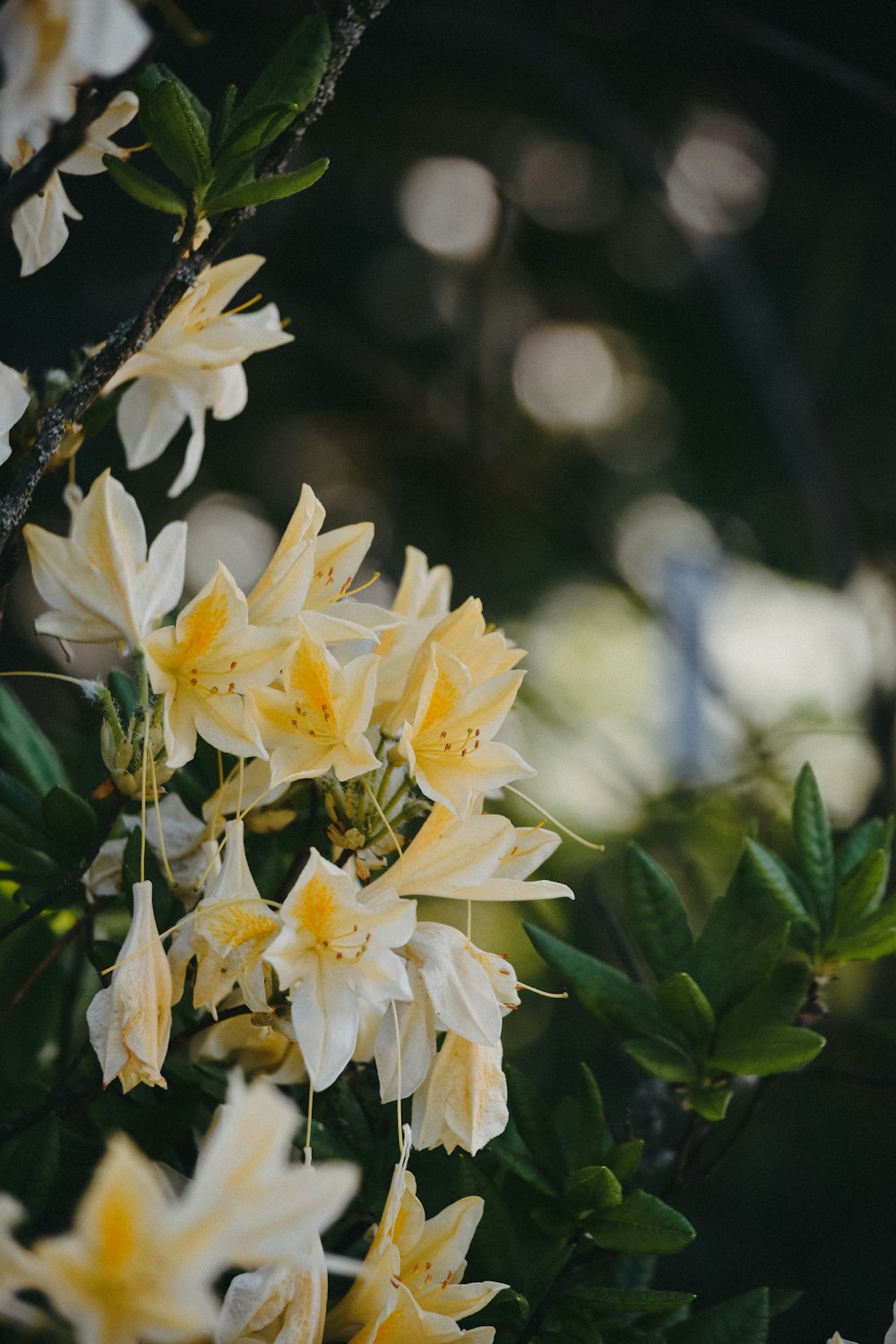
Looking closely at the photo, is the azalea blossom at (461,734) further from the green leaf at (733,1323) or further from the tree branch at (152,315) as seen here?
the green leaf at (733,1323)

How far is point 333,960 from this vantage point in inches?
19.5

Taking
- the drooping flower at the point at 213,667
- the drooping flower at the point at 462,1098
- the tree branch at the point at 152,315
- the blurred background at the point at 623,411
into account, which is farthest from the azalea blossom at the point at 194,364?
the blurred background at the point at 623,411

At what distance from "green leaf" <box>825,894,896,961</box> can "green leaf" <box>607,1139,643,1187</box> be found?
18 centimetres

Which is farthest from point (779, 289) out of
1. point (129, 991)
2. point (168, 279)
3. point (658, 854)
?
point (129, 991)

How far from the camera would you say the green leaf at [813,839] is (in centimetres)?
72

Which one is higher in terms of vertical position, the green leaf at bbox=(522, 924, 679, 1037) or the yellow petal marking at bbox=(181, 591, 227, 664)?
the yellow petal marking at bbox=(181, 591, 227, 664)

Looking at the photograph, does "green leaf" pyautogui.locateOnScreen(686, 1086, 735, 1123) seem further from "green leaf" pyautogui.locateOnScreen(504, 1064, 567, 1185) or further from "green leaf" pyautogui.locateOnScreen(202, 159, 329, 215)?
"green leaf" pyautogui.locateOnScreen(202, 159, 329, 215)

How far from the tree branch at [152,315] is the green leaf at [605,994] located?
37cm

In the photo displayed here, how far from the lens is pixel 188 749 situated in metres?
0.53

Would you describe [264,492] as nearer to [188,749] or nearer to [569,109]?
[569,109]

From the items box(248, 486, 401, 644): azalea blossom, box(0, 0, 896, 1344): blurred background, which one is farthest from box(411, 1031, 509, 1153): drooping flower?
box(0, 0, 896, 1344): blurred background

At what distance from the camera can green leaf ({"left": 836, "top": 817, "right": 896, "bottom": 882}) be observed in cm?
76

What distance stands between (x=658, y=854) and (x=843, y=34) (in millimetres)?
1330

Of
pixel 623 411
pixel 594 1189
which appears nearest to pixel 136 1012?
pixel 594 1189
